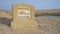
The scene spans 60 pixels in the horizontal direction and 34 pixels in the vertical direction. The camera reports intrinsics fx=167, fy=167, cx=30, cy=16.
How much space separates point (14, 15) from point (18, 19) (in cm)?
21

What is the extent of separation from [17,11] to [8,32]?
38.8 inches

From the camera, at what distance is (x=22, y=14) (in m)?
6.30

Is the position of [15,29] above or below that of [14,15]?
below

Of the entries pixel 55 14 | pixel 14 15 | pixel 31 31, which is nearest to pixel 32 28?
pixel 31 31

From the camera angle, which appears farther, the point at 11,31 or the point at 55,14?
the point at 55,14

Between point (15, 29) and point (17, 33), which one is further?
point (15, 29)

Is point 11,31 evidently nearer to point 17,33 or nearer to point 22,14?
point 17,33

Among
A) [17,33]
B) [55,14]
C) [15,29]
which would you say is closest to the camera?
[17,33]

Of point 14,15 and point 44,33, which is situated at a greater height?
point 14,15

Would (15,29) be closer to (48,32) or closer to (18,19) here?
(18,19)

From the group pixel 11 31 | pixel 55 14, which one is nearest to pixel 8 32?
pixel 11 31

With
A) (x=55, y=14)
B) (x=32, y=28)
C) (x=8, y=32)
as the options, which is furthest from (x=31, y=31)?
(x=55, y=14)

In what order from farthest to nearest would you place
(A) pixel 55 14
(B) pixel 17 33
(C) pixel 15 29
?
(A) pixel 55 14 → (C) pixel 15 29 → (B) pixel 17 33

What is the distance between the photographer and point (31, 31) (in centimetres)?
588
